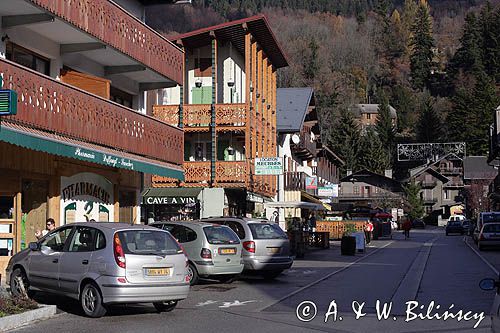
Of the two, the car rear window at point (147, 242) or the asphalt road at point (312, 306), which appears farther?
the car rear window at point (147, 242)

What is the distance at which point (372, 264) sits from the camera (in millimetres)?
28453

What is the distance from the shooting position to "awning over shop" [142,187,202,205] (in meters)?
36.6

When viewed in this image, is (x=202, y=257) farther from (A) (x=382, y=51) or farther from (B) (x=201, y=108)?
(A) (x=382, y=51)

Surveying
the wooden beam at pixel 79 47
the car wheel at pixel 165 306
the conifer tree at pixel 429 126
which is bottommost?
the car wheel at pixel 165 306

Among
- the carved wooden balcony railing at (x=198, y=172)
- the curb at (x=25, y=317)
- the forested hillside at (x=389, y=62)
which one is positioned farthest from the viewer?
the forested hillside at (x=389, y=62)

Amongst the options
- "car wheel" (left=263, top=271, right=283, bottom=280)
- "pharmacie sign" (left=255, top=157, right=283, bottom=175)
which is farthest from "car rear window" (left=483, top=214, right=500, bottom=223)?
"car wheel" (left=263, top=271, right=283, bottom=280)

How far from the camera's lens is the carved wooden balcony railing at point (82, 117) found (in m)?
16.3

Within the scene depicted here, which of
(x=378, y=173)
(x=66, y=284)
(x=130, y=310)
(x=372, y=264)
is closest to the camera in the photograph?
(x=66, y=284)

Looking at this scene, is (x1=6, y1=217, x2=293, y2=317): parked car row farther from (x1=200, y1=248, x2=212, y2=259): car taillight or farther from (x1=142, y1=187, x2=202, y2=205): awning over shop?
(x1=142, y1=187, x2=202, y2=205): awning over shop

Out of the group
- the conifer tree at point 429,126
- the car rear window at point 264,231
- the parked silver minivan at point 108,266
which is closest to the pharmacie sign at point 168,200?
the car rear window at point 264,231

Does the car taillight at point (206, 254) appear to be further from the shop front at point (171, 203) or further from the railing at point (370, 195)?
the railing at point (370, 195)

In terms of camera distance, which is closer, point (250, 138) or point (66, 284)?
point (66, 284)

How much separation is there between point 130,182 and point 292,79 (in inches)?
3381

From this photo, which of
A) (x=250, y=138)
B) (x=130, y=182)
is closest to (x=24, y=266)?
(x=130, y=182)
